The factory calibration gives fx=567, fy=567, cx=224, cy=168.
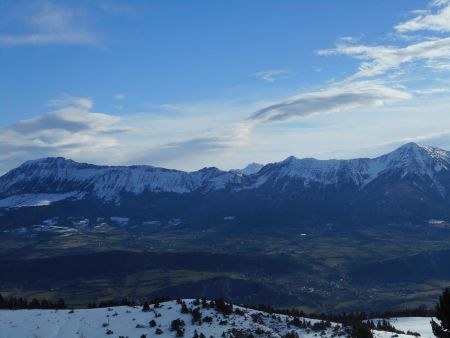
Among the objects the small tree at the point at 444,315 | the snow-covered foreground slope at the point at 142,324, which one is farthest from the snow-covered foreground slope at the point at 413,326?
the small tree at the point at 444,315

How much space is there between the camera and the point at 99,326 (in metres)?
68.4

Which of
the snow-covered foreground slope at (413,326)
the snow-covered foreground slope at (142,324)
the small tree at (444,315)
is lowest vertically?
the snow-covered foreground slope at (413,326)

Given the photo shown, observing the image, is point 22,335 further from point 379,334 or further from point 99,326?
point 379,334

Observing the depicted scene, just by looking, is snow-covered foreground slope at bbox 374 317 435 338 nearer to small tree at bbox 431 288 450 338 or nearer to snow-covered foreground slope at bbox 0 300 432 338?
snow-covered foreground slope at bbox 0 300 432 338

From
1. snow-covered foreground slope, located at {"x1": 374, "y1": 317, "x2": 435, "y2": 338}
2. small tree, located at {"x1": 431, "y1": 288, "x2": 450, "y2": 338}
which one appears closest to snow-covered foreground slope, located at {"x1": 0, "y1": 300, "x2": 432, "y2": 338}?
snow-covered foreground slope, located at {"x1": 374, "y1": 317, "x2": 435, "y2": 338}

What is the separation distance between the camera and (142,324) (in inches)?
2694

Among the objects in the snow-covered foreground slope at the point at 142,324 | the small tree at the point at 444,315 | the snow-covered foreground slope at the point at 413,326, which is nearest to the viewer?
the small tree at the point at 444,315

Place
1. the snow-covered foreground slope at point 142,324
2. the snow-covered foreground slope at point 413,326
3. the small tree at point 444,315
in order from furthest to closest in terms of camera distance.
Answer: the snow-covered foreground slope at point 413,326, the snow-covered foreground slope at point 142,324, the small tree at point 444,315

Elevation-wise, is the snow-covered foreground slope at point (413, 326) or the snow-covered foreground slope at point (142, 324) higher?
the snow-covered foreground slope at point (142, 324)

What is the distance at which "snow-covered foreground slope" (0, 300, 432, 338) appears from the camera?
6594cm

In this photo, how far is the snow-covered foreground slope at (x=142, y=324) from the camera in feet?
216

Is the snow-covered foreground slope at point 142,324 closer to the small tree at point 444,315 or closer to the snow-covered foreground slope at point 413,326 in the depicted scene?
the snow-covered foreground slope at point 413,326

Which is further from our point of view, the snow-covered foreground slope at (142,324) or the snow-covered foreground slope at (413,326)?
the snow-covered foreground slope at (413,326)

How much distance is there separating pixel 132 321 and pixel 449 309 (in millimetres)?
37474
